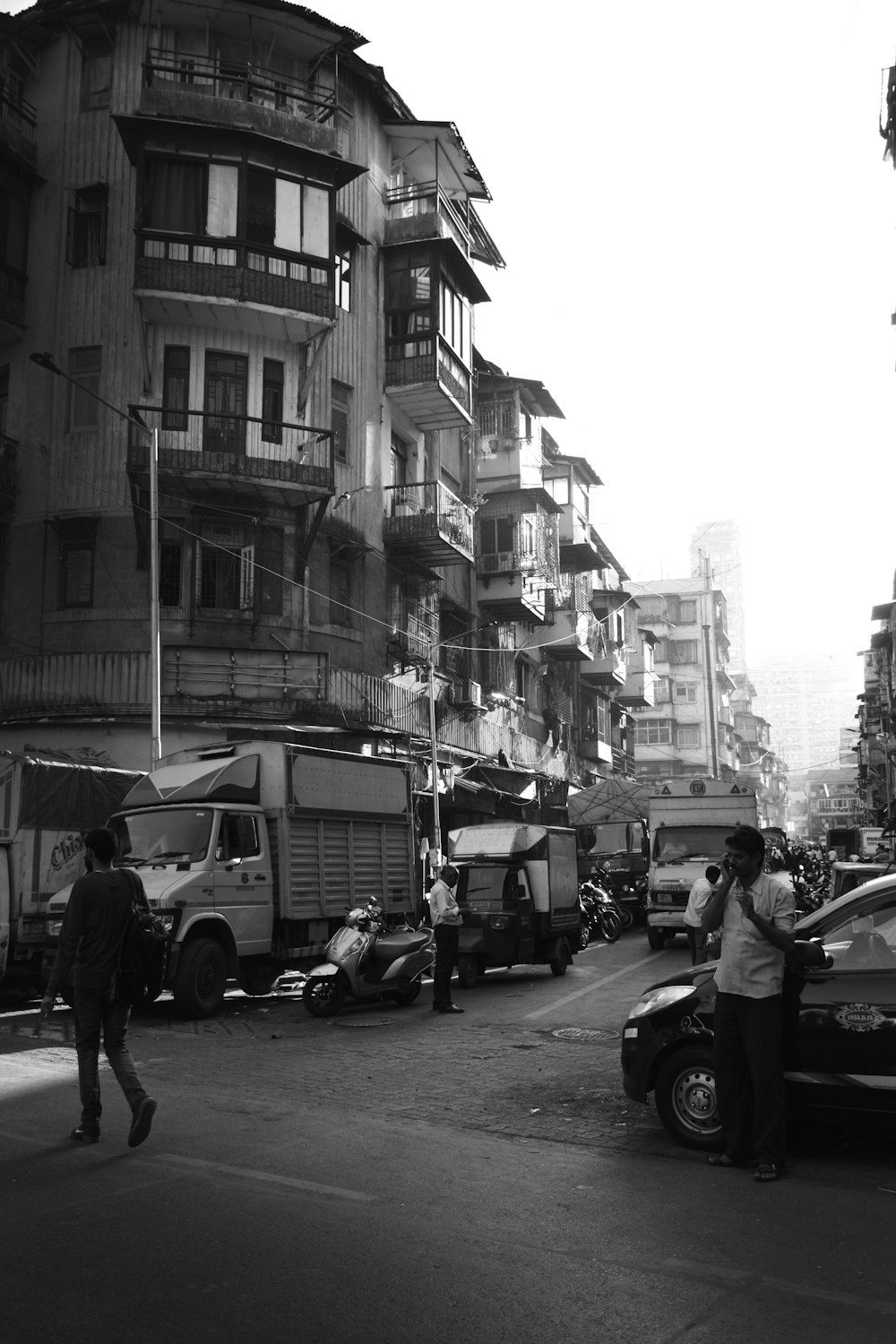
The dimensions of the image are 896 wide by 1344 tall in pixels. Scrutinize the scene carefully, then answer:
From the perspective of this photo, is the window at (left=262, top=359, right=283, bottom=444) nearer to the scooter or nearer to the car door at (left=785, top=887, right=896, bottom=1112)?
the scooter

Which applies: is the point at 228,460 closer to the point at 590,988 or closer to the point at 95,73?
the point at 95,73

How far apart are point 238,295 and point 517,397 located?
57.3 feet

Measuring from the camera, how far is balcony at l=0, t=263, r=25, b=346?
26984mm

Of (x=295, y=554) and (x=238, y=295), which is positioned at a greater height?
(x=238, y=295)

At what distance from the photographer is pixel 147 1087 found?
920cm

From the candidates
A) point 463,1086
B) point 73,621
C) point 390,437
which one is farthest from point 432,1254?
point 390,437

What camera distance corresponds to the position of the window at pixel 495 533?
41.1 metres

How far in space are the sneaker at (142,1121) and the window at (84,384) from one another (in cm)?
2219

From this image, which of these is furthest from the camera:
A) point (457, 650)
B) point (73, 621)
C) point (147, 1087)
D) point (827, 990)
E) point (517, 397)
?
point (517, 397)

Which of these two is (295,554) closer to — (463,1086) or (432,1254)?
(463,1086)

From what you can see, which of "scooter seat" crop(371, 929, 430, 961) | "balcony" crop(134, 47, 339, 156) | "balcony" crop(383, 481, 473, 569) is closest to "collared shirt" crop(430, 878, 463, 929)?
"scooter seat" crop(371, 929, 430, 961)

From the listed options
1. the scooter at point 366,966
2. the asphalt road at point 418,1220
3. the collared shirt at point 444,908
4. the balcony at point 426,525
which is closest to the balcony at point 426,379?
the balcony at point 426,525

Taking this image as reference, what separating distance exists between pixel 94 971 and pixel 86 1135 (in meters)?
1.00

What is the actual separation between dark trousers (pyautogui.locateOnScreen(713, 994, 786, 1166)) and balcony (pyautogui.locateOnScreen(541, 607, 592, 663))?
3777 cm
